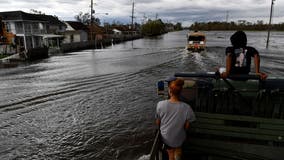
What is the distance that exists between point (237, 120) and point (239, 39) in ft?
4.74

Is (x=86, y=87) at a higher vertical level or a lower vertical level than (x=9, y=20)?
lower

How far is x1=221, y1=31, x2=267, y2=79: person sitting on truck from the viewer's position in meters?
4.08

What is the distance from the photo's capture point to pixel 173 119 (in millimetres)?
3348

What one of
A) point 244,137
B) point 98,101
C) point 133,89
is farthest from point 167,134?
point 133,89

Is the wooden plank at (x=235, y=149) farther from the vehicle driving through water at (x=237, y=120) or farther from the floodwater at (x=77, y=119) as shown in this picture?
the floodwater at (x=77, y=119)

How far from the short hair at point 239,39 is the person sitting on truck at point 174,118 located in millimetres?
1497

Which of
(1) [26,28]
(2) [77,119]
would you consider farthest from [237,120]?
(1) [26,28]

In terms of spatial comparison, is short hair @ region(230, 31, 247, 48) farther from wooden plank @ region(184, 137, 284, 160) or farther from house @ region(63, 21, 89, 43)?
house @ region(63, 21, 89, 43)

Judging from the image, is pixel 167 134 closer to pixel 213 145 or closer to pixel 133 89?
pixel 213 145

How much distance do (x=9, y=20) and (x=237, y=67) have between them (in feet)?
130

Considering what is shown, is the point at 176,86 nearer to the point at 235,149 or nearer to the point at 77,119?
the point at 235,149

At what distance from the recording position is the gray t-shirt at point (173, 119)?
10.9 ft

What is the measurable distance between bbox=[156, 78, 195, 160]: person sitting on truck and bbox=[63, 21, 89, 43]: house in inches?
1982

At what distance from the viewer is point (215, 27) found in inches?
6919
